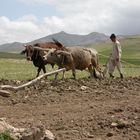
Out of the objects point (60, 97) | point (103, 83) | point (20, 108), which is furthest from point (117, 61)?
point (20, 108)

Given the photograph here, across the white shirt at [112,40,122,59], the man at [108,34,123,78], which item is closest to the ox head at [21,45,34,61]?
the man at [108,34,123,78]

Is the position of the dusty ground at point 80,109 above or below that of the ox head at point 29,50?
below

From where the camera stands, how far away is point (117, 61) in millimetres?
22828

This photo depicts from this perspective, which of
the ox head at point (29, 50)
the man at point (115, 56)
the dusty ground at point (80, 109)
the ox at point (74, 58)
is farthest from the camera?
the ox head at point (29, 50)

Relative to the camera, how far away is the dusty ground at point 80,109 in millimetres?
10062

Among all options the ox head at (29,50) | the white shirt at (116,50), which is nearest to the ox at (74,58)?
the white shirt at (116,50)

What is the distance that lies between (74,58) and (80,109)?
10143 mm

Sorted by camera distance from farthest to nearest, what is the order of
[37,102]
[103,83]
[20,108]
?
[103,83]
[37,102]
[20,108]

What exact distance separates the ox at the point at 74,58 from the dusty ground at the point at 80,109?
4163 mm

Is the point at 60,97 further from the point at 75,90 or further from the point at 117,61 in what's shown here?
the point at 117,61

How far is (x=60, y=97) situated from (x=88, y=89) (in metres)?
1.88

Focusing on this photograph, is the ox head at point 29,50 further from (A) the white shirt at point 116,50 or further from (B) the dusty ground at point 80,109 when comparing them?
(B) the dusty ground at point 80,109

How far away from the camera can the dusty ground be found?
33.0 feet

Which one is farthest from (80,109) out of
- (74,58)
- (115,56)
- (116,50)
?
(115,56)
